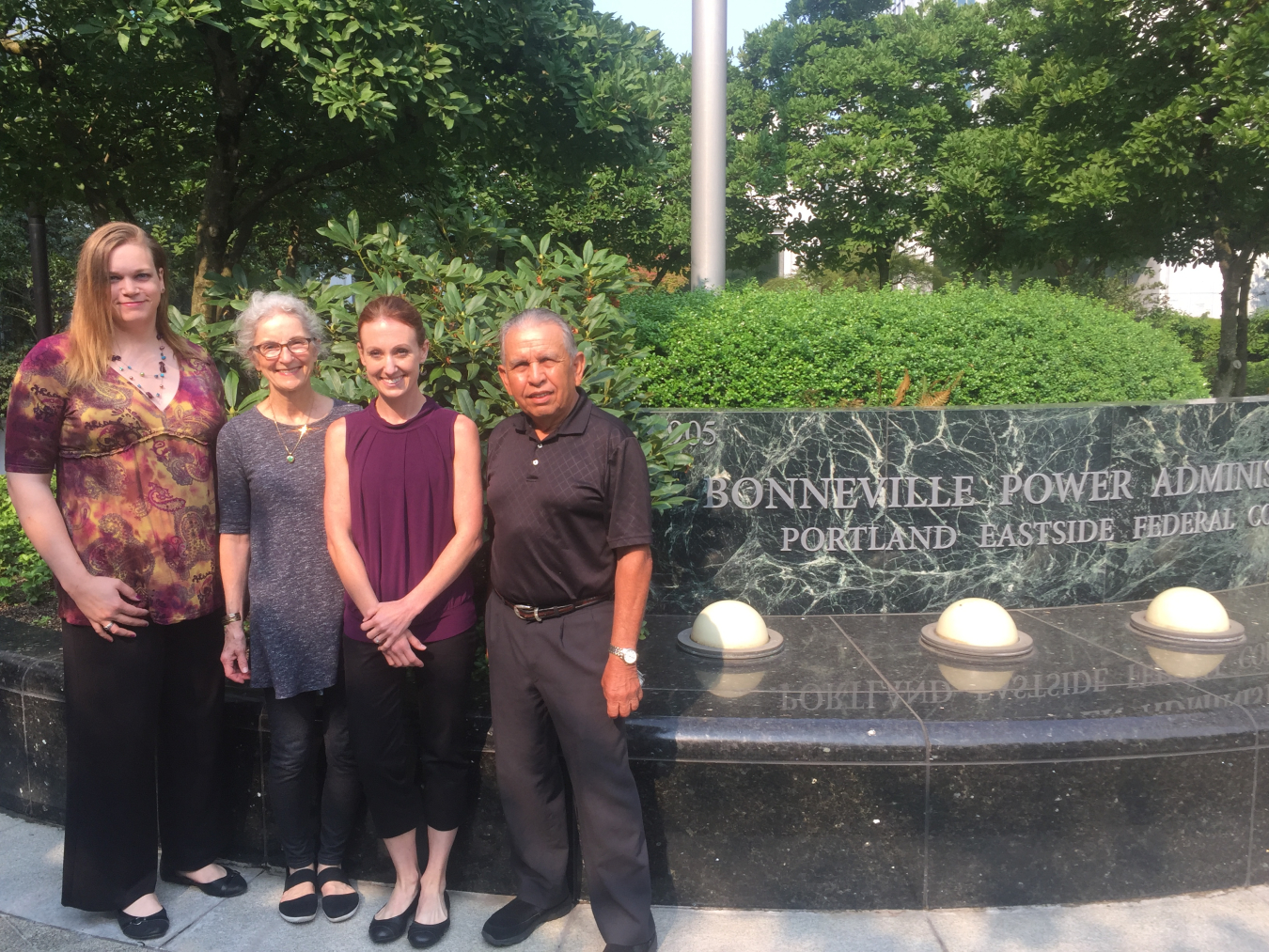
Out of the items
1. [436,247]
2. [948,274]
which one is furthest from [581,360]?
[948,274]

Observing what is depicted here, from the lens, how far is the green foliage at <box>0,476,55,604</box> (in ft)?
15.8

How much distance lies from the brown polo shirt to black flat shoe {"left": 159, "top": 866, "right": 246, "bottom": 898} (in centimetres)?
151

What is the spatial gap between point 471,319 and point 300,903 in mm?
2014

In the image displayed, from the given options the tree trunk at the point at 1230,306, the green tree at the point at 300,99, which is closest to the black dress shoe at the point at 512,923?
the green tree at the point at 300,99

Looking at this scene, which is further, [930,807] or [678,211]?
[678,211]

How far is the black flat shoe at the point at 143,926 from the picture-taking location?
9.87 ft

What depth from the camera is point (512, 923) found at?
9.73 ft

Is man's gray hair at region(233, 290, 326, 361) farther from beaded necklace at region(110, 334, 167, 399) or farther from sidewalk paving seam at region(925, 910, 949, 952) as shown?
sidewalk paving seam at region(925, 910, 949, 952)

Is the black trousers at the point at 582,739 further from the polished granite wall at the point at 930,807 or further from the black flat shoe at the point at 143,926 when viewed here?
the black flat shoe at the point at 143,926

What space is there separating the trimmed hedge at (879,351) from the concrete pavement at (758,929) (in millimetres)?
2936

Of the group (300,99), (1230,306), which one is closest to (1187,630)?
(300,99)

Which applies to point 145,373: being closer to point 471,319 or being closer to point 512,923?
point 471,319

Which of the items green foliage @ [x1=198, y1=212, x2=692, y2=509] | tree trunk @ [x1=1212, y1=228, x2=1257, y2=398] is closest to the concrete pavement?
green foliage @ [x1=198, y1=212, x2=692, y2=509]

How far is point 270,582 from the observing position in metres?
2.95
